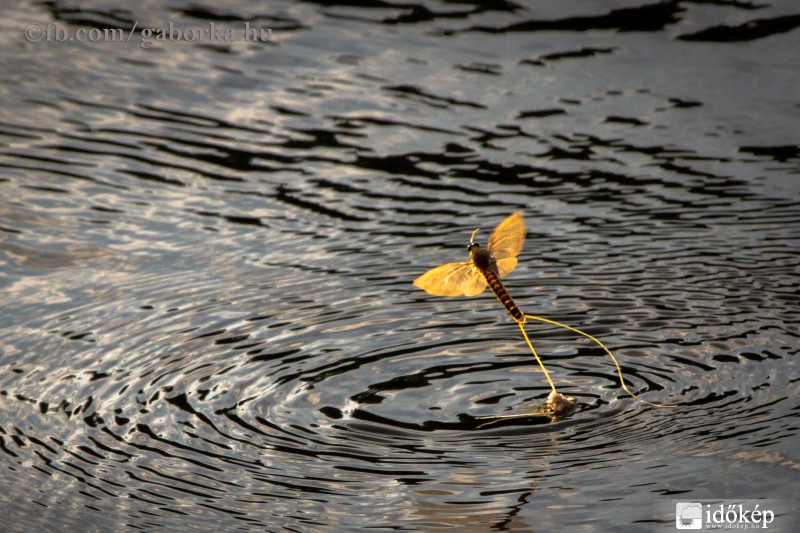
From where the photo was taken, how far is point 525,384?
3174mm

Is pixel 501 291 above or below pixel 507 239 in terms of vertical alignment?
below

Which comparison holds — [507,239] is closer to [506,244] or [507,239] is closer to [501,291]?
[506,244]

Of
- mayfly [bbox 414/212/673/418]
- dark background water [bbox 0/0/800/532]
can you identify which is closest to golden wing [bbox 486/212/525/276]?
mayfly [bbox 414/212/673/418]

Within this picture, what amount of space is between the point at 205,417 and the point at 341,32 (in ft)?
11.6

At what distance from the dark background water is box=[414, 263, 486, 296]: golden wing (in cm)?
32

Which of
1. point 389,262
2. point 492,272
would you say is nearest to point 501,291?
point 492,272

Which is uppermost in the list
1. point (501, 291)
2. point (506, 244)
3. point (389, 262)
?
point (506, 244)

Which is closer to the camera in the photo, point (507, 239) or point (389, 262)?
point (507, 239)

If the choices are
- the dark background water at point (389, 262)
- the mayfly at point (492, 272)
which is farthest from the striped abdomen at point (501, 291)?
the dark background water at point (389, 262)

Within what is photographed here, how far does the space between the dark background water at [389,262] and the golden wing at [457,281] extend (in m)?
0.32

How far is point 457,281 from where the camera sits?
9.71ft

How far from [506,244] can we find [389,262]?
112 centimetres

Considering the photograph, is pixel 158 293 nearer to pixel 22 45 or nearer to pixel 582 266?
pixel 582 266

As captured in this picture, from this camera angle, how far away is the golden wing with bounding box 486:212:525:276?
2.96m
